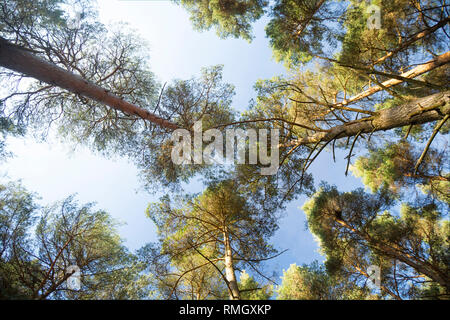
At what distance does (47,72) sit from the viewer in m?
3.23

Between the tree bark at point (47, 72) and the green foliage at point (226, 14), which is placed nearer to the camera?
the tree bark at point (47, 72)

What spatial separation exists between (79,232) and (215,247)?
3290mm

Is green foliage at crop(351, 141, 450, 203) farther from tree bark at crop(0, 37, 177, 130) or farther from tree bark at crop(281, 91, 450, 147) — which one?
tree bark at crop(0, 37, 177, 130)

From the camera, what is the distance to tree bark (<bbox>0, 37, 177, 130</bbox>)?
289 cm

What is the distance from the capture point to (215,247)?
17.3 ft

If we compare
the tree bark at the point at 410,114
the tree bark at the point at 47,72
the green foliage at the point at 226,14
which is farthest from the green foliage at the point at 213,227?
the green foliage at the point at 226,14

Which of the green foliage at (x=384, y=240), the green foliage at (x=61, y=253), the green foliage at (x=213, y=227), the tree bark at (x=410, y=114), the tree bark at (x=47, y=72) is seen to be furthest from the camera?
the green foliage at (x=384, y=240)

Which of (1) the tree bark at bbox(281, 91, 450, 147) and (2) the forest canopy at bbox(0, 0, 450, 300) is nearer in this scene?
(1) the tree bark at bbox(281, 91, 450, 147)

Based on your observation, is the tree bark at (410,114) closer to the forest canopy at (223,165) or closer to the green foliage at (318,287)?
the forest canopy at (223,165)

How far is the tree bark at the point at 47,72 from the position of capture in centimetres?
289

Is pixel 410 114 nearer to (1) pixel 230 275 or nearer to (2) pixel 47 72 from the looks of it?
(1) pixel 230 275

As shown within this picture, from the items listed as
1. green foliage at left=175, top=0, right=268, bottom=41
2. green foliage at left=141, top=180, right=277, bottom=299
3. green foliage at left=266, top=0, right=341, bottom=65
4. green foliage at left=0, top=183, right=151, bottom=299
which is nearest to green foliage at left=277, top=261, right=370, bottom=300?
green foliage at left=141, top=180, right=277, bottom=299

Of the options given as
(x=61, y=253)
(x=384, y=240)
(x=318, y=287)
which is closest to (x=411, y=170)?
(x=384, y=240)

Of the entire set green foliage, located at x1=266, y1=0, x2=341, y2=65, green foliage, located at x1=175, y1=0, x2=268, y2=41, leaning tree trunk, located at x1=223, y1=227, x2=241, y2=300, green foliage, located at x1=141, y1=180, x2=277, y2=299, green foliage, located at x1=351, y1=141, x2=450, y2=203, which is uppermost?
green foliage, located at x1=175, y1=0, x2=268, y2=41
